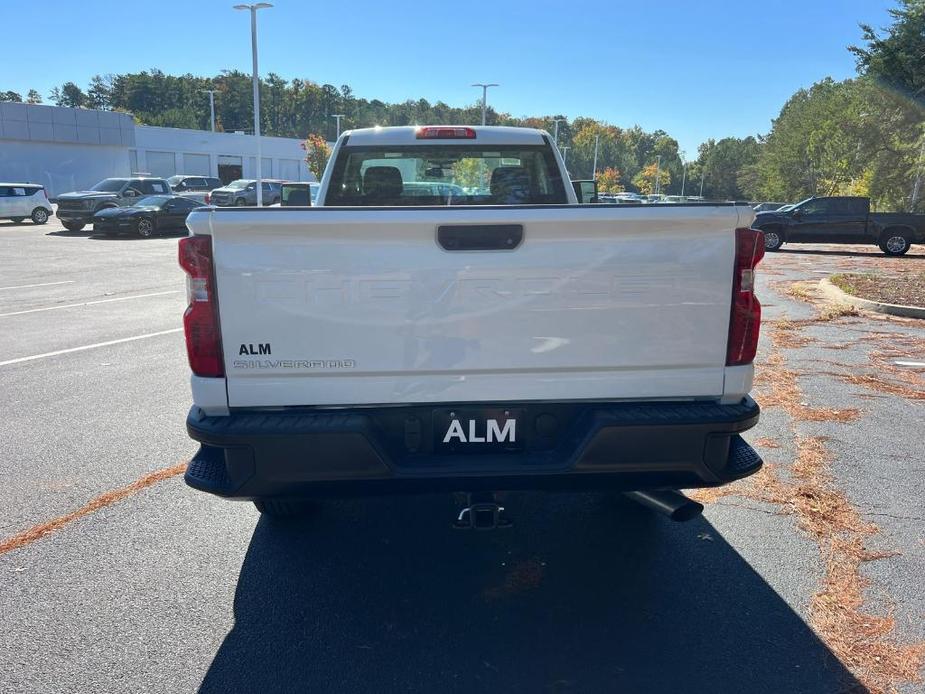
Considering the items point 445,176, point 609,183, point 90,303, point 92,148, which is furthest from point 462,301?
point 609,183

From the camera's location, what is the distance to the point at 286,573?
11.2ft

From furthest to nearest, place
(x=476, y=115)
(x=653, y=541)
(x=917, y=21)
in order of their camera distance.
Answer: (x=476, y=115) < (x=917, y=21) < (x=653, y=541)

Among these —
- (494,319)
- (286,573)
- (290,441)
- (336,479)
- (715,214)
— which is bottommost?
(286,573)

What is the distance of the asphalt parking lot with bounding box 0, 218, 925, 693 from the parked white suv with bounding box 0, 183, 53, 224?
90.9 ft

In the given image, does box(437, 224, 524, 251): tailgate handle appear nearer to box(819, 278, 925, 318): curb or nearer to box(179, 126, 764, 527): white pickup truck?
box(179, 126, 764, 527): white pickup truck

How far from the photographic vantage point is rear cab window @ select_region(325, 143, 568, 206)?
5047mm

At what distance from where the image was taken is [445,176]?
5.30 metres

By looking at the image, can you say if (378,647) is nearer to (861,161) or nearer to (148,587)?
(148,587)

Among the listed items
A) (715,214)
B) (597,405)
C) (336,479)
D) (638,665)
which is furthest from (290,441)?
(715,214)

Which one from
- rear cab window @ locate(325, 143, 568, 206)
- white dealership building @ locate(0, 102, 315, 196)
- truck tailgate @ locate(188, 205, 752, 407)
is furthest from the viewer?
white dealership building @ locate(0, 102, 315, 196)

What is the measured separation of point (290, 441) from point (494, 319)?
89 centimetres

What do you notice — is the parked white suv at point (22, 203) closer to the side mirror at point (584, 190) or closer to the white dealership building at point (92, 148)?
the white dealership building at point (92, 148)

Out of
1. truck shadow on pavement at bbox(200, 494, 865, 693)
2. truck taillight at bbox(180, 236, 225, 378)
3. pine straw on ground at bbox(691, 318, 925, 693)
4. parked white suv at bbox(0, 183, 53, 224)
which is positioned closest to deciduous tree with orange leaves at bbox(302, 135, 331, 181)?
parked white suv at bbox(0, 183, 53, 224)

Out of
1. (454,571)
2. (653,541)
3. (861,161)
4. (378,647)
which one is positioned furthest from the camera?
(861,161)
